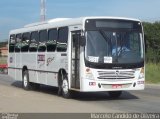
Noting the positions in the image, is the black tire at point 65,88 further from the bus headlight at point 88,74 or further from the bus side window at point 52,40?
the bus side window at point 52,40

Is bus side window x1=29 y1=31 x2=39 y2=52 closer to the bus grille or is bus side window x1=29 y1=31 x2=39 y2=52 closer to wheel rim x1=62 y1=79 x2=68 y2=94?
wheel rim x1=62 y1=79 x2=68 y2=94

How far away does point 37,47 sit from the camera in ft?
77.7

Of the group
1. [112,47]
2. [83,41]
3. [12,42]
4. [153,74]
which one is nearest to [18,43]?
[12,42]

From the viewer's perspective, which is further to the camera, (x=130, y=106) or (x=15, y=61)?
(x=15, y=61)

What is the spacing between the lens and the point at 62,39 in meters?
20.4

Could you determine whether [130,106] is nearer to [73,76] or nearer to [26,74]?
[73,76]

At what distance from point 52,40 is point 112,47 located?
12.5 feet

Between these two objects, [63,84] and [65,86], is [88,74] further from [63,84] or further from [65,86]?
[63,84]

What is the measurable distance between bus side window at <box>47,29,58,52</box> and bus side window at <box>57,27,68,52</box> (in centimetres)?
49

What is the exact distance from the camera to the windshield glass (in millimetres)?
18453

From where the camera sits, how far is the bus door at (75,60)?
1883 centimetres

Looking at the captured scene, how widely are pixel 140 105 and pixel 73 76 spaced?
3335mm

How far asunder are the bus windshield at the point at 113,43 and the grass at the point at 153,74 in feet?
41.8

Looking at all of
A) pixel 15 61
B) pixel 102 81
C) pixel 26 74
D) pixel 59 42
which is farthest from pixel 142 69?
pixel 15 61
